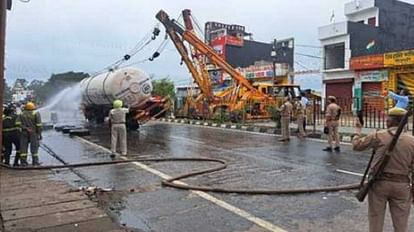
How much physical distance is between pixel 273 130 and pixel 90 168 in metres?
11.8

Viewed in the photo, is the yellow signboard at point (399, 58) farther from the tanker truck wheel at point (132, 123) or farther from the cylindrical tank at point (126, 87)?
the tanker truck wheel at point (132, 123)

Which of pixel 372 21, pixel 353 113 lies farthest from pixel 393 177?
pixel 372 21

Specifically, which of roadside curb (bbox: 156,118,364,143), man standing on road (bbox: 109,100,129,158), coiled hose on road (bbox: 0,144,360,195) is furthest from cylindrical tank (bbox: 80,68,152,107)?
coiled hose on road (bbox: 0,144,360,195)

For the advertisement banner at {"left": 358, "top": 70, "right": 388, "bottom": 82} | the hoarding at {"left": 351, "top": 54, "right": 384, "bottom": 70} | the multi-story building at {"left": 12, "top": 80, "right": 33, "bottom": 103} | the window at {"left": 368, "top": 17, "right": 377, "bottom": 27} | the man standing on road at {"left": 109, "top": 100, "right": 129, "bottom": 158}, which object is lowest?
the man standing on road at {"left": 109, "top": 100, "right": 129, "bottom": 158}

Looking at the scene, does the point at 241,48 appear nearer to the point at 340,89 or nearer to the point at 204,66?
the point at 340,89

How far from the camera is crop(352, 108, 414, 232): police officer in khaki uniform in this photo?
14.0 ft

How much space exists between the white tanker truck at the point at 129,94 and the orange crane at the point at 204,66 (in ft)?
16.9

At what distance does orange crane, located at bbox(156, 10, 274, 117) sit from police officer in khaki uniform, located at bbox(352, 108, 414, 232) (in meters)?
22.7

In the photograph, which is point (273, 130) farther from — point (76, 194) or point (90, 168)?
point (76, 194)

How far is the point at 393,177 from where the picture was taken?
4277 mm

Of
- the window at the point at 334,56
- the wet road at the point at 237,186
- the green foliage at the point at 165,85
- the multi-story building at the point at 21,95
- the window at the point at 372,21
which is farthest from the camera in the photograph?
the green foliage at the point at 165,85

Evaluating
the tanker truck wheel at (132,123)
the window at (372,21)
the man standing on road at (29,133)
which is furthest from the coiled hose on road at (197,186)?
the window at (372,21)

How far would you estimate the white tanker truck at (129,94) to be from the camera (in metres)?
20.6

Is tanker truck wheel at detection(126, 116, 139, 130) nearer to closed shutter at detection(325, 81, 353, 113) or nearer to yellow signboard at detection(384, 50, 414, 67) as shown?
closed shutter at detection(325, 81, 353, 113)
